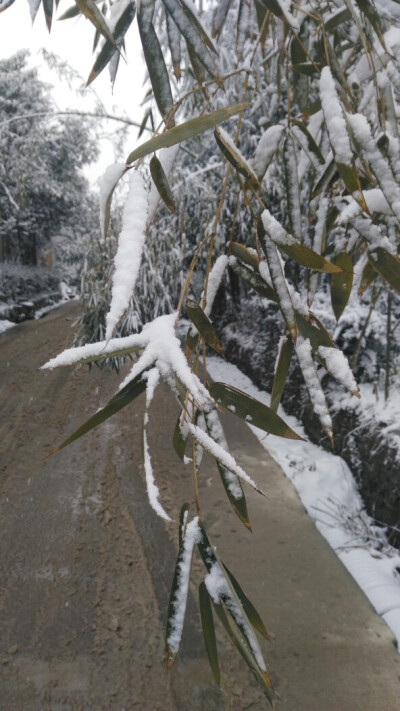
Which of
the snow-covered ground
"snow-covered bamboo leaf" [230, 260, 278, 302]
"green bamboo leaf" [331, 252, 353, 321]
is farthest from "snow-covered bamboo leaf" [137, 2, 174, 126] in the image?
the snow-covered ground

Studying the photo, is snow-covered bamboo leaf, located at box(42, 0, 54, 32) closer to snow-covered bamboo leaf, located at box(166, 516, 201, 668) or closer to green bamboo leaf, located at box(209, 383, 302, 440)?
green bamboo leaf, located at box(209, 383, 302, 440)

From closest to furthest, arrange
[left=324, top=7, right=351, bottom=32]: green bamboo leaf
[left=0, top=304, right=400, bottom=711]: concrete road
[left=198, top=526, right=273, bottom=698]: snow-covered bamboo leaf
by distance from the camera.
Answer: [left=198, top=526, right=273, bottom=698]: snow-covered bamboo leaf < [left=324, top=7, right=351, bottom=32]: green bamboo leaf < [left=0, top=304, right=400, bottom=711]: concrete road

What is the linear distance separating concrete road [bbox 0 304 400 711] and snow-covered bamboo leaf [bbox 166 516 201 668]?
4.08 ft

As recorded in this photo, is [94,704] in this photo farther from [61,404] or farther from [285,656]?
[61,404]

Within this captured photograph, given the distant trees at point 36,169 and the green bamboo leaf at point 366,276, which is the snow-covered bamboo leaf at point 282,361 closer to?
the green bamboo leaf at point 366,276

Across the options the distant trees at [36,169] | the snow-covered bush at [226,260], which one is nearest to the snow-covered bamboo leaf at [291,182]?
the snow-covered bush at [226,260]

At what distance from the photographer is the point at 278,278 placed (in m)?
0.59

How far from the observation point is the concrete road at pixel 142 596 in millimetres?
1608

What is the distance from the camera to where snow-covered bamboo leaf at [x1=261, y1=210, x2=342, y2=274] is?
56 centimetres

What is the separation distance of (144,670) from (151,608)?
1.05 feet

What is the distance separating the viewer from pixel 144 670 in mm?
1689

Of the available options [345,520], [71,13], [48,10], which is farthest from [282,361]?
[345,520]

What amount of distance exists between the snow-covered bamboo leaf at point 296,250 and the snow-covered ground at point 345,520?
73.2 inches

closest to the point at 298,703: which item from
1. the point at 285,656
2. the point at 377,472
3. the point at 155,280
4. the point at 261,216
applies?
the point at 285,656
